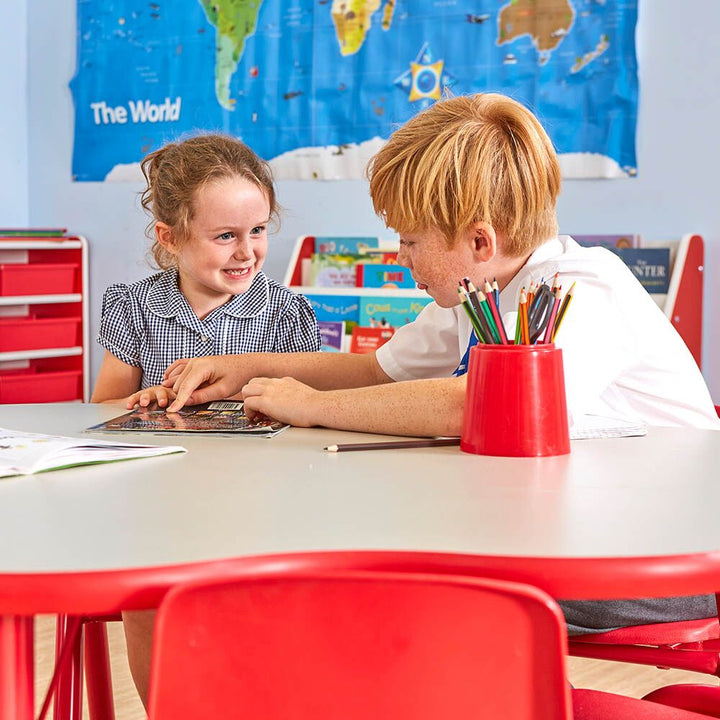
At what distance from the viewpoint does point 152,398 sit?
Answer: 1360 mm

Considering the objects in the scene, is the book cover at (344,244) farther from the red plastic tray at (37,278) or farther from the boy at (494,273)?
the boy at (494,273)

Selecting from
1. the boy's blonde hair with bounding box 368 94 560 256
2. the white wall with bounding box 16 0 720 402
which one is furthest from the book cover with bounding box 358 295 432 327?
the boy's blonde hair with bounding box 368 94 560 256

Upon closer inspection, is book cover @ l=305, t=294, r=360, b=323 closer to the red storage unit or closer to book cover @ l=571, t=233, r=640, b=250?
book cover @ l=571, t=233, r=640, b=250

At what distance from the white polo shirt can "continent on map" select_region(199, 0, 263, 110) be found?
234 centimetres

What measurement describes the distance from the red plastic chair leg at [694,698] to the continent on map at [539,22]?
215 centimetres

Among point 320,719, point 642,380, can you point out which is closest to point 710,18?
point 642,380

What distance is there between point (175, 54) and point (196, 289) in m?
1.92

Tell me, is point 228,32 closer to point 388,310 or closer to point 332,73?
point 332,73

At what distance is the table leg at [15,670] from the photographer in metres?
0.63

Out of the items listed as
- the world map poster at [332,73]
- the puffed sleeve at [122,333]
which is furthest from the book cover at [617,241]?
the puffed sleeve at [122,333]

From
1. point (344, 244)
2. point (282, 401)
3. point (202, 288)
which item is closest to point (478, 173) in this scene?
point (282, 401)

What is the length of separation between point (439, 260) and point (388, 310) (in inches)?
64.8

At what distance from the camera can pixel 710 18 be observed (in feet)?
8.55

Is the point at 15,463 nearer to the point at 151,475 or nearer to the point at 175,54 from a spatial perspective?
the point at 151,475
